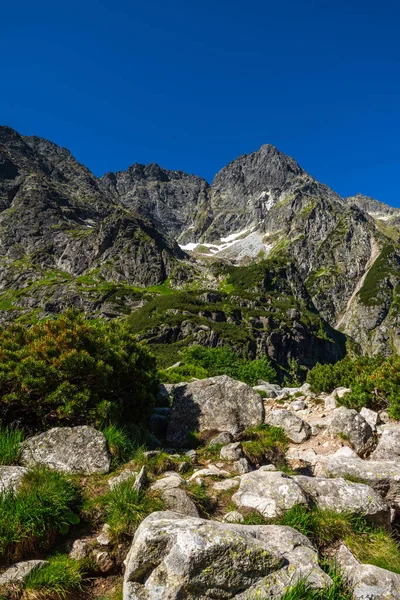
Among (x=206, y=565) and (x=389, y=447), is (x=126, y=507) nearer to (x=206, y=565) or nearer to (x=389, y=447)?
(x=206, y=565)

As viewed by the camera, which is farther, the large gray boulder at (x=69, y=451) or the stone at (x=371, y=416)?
the stone at (x=371, y=416)

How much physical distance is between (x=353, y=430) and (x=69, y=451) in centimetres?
924

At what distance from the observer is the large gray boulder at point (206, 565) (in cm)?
407

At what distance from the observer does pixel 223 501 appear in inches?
270

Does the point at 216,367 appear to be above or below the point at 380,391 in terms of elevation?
below

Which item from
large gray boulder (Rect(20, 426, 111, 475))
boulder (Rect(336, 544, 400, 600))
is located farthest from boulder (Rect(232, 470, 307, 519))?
large gray boulder (Rect(20, 426, 111, 475))

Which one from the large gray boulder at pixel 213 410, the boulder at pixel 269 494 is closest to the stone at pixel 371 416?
the large gray boulder at pixel 213 410

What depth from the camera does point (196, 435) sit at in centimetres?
1130

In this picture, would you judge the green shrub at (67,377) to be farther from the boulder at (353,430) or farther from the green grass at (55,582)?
the boulder at (353,430)

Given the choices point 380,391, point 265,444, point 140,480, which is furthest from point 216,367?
point 140,480

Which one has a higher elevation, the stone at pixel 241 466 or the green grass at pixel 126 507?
the stone at pixel 241 466

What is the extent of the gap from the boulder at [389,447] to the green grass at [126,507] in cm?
741

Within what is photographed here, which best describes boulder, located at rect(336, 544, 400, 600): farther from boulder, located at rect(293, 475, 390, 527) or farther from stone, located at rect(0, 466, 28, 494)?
stone, located at rect(0, 466, 28, 494)

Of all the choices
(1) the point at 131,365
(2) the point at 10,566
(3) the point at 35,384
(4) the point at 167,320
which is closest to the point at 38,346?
(3) the point at 35,384
